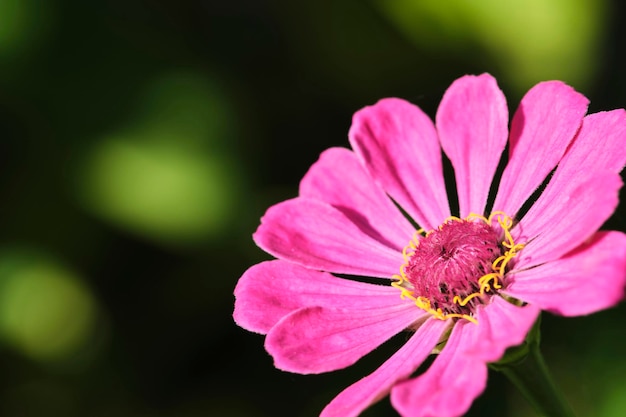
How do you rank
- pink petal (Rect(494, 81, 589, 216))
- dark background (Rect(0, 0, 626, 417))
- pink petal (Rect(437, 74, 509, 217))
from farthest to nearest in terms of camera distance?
dark background (Rect(0, 0, 626, 417)), pink petal (Rect(437, 74, 509, 217)), pink petal (Rect(494, 81, 589, 216))

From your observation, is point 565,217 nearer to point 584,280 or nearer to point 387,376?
point 584,280

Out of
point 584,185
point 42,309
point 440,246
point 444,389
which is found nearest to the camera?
point 444,389

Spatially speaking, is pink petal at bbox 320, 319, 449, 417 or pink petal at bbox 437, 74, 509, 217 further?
pink petal at bbox 437, 74, 509, 217

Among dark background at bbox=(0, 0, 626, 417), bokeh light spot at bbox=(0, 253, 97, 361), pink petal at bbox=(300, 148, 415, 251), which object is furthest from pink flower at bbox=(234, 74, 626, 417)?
bokeh light spot at bbox=(0, 253, 97, 361)

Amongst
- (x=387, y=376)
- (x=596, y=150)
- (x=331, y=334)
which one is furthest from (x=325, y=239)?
(x=596, y=150)

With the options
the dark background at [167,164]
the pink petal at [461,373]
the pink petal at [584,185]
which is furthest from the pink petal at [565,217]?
the dark background at [167,164]

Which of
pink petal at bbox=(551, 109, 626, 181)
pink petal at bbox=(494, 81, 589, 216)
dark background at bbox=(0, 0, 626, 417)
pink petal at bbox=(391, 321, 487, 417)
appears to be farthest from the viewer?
dark background at bbox=(0, 0, 626, 417)

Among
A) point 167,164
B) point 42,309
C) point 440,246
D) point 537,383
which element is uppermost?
point 167,164

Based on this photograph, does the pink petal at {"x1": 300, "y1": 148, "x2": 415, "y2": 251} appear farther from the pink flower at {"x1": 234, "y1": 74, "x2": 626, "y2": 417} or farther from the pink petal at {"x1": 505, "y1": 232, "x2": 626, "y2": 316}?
the pink petal at {"x1": 505, "y1": 232, "x2": 626, "y2": 316}
